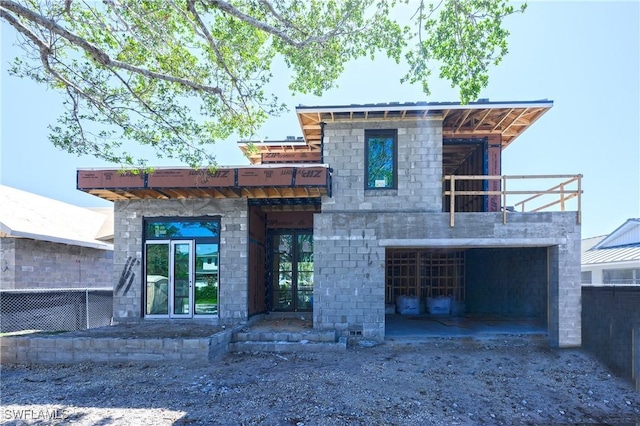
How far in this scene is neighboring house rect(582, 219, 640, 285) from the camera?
15.5 m

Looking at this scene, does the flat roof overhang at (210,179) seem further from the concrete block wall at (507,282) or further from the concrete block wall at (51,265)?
the concrete block wall at (507,282)

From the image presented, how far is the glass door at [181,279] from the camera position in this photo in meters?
10.1

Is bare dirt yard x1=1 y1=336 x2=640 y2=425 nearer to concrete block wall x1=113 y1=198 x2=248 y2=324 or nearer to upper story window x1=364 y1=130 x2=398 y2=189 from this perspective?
concrete block wall x1=113 y1=198 x2=248 y2=324

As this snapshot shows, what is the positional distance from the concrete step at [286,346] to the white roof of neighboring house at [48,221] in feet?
28.0

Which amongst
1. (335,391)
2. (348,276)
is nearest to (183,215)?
(348,276)

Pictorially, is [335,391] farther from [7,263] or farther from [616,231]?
[616,231]

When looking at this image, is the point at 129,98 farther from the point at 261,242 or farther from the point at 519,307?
the point at 519,307

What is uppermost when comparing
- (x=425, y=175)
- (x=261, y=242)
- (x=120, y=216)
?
(x=425, y=175)

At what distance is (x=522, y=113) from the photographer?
31.5 feet

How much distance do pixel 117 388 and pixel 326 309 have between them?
461 cm

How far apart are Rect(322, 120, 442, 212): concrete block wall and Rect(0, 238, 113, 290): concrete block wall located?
33.3 feet

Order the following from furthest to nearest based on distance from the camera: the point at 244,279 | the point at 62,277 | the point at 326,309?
the point at 62,277 → the point at 244,279 → the point at 326,309

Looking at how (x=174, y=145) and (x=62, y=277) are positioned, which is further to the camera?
(x=62, y=277)

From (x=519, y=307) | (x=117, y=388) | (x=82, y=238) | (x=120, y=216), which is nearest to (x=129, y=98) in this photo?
(x=120, y=216)
